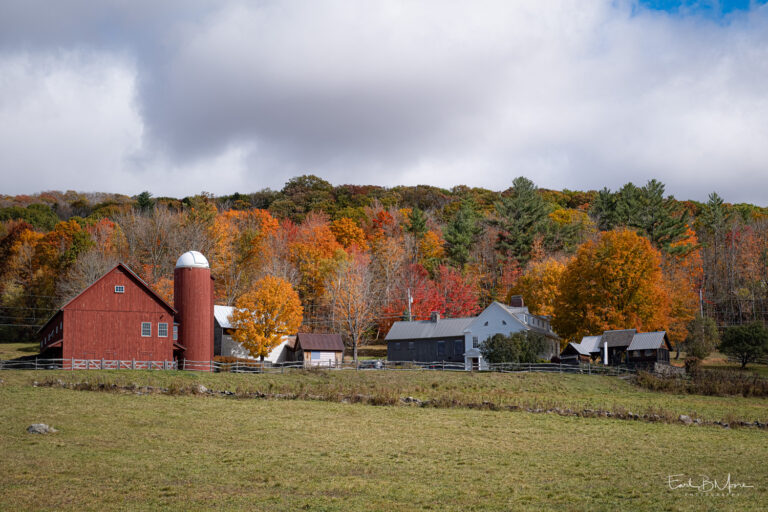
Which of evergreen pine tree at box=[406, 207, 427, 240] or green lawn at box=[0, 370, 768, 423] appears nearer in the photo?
green lawn at box=[0, 370, 768, 423]

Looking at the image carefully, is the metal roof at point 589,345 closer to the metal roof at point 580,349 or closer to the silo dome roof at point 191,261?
the metal roof at point 580,349

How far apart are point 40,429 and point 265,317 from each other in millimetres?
36484

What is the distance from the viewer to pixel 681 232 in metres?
85.2

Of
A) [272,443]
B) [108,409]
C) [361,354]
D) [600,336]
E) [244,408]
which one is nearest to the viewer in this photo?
[272,443]

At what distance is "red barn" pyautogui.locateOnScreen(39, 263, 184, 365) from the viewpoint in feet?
153

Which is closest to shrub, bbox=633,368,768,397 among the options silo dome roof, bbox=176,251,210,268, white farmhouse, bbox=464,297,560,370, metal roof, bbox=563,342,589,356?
metal roof, bbox=563,342,589,356

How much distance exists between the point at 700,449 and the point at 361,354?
54.5 meters

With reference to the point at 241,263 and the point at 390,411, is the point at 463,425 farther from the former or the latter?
the point at 241,263

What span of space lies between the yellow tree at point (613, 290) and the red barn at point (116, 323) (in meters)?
35.0

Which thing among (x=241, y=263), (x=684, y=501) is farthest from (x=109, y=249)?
(x=684, y=501)

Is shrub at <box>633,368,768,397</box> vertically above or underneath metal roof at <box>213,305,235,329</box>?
underneath

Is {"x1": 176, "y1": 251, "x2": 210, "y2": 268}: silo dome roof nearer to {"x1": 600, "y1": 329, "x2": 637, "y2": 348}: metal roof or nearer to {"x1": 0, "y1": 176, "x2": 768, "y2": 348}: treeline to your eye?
{"x1": 0, "y1": 176, "x2": 768, "y2": 348}: treeline

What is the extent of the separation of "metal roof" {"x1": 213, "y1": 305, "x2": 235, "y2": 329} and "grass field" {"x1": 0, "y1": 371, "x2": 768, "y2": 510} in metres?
27.8

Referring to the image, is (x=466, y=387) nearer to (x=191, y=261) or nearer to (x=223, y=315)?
(x=191, y=261)
